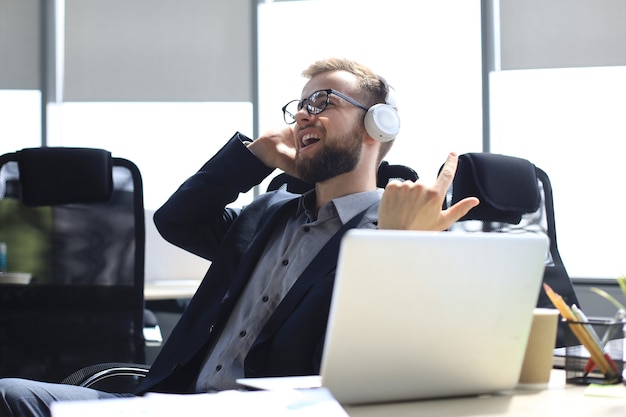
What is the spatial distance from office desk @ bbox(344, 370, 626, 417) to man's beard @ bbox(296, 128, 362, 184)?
1042 mm

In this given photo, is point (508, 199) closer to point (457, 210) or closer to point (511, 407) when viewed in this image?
point (457, 210)

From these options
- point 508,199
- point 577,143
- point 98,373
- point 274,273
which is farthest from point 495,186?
point 577,143

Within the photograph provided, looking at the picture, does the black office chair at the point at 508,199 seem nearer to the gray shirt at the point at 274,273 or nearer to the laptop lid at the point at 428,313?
the gray shirt at the point at 274,273

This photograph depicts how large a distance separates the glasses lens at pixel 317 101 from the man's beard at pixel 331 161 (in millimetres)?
101

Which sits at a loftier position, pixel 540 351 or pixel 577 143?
pixel 577 143

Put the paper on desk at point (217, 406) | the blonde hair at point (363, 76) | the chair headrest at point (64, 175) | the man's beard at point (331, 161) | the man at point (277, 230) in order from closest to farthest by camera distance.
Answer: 1. the paper on desk at point (217, 406)
2. the man at point (277, 230)
3. the man's beard at point (331, 161)
4. the blonde hair at point (363, 76)
5. the chair headrest at point (64, 175)

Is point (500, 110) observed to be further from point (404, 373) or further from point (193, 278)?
point (404, 373)

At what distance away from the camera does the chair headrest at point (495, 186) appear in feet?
7.11

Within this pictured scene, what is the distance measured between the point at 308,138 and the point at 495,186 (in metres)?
0.52

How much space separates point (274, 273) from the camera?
6.57 feet

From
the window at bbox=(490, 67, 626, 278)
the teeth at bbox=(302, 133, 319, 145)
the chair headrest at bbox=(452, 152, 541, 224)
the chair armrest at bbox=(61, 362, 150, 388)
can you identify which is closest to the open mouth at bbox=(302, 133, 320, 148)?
the teeth at bbox=(302, 133, 319, 145)

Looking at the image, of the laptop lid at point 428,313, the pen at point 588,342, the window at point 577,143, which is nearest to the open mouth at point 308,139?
the pen at point 588,342

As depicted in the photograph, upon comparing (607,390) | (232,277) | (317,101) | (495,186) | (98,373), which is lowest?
(98,373)

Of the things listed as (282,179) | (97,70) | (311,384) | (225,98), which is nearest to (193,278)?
(225,98)
